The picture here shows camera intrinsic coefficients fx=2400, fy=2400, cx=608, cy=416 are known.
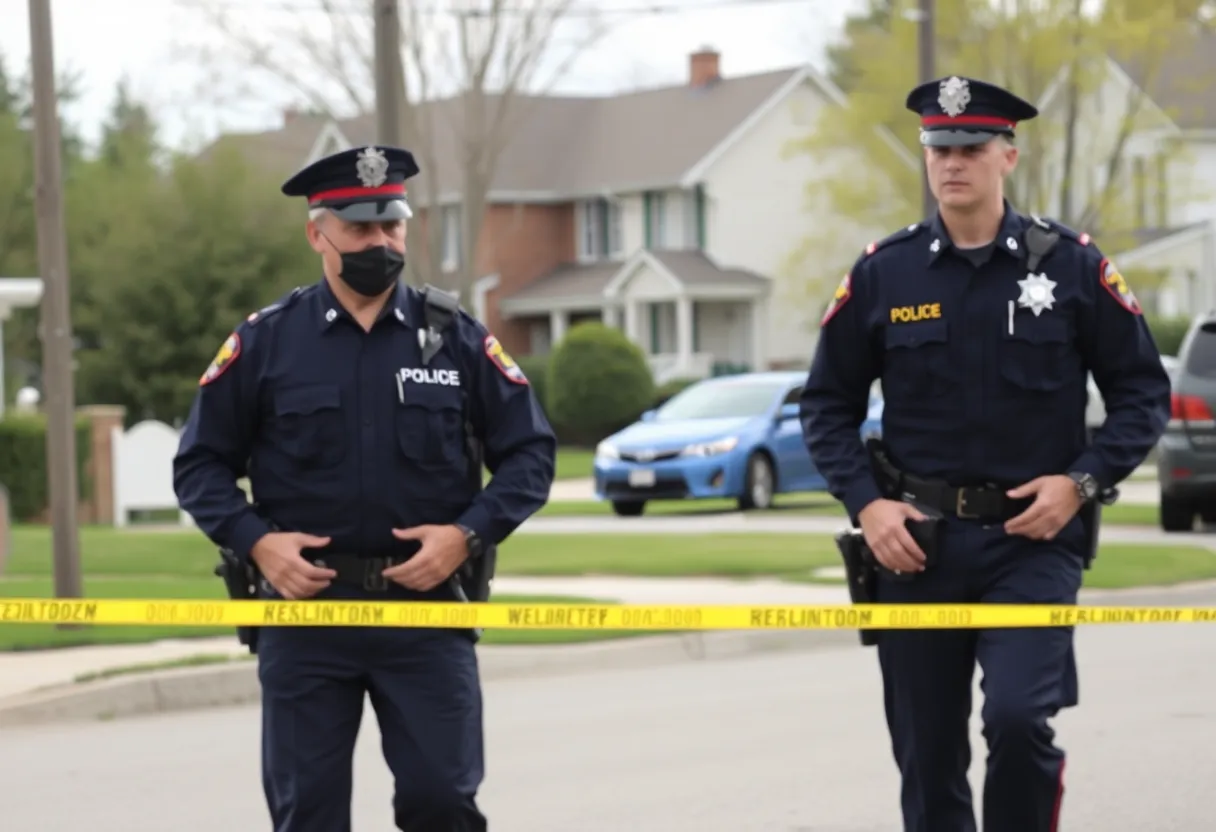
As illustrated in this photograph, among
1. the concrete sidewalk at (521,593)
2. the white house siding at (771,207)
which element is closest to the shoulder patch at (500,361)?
the concrete sidewalk at (521,593)

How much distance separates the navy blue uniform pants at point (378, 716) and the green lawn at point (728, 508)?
677 inches

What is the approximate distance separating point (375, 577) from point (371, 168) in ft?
3.12

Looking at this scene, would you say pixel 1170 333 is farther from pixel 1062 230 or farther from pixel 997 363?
pixel 997 363

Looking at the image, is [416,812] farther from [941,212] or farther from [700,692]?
[700,692]

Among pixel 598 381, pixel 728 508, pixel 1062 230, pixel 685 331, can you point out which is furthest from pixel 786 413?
pixel 685 331

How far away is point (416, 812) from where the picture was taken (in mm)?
5391

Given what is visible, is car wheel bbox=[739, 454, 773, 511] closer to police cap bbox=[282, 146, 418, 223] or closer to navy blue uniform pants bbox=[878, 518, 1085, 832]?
navy blue uniform pants bbox=[878, 518, 1085, 832]

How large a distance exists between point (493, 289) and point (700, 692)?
4619 cm

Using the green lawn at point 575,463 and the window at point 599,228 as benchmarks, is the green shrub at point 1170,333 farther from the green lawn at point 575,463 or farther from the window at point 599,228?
the window at point 599,228

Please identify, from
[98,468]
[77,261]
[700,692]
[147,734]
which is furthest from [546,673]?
[77,261]

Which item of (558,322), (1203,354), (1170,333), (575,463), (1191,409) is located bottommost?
(575,463)

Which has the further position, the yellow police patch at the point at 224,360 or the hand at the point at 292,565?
the yellow police patch at the point at 224,360

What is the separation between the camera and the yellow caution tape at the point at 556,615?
18.1 ft

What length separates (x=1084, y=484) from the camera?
224 inches
